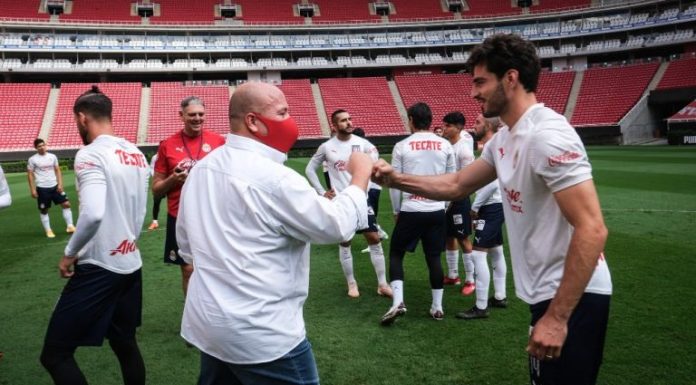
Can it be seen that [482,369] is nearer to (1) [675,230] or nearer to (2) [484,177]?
(2) [484,177]

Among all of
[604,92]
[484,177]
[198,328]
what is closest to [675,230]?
[484,177]

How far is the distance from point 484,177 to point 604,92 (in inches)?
1839

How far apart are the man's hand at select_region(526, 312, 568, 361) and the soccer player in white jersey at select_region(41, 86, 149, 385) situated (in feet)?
8.39

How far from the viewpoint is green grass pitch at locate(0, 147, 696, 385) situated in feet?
13.8

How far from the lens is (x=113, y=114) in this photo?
128ft

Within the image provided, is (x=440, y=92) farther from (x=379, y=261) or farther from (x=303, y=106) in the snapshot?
(x=379, y=261)

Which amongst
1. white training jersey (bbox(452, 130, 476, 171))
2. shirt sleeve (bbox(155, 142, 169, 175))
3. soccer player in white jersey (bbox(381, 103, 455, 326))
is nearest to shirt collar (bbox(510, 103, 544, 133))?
soccer player in white jersey (bbox(381, 103, 455, 326))

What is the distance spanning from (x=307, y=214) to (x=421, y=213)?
3.49m

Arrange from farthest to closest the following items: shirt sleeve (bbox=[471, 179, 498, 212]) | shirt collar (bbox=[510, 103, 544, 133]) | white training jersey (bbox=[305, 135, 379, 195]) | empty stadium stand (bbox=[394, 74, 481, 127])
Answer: empty stadium stand (bbox=[394, 74, 481, 127]), white training jersey (bbox=[305, 135, 379, 195]), shirt sleeve (bbox=[471, 179, 498, 212]), shirt collar (bbox=[510, 103, 544, 133])

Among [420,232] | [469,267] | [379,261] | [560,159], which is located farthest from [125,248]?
[469,267]

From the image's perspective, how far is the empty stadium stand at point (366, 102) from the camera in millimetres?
42812

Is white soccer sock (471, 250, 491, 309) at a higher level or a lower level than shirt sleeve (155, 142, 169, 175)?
lower

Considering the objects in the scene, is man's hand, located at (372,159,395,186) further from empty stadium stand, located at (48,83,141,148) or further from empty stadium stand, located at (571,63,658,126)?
empty stadium stand, located at (571,63,658,126)

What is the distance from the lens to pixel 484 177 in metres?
2.95
